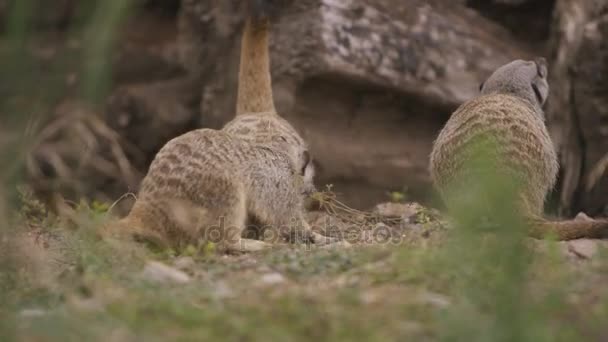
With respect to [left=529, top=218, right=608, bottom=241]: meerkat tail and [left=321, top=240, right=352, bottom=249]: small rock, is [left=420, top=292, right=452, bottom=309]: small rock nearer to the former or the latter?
[left=321, top=240, right=352, bottom=249]: small rock

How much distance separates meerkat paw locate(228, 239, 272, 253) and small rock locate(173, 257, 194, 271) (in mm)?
756

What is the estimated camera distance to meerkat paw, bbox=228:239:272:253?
20.6ft

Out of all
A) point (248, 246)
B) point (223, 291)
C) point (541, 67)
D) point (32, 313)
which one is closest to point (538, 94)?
point (541, 67)

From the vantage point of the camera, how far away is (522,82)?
800 centimetres

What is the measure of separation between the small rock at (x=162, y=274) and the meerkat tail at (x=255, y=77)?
3.42 meters

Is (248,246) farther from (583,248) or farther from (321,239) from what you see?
(583,248)

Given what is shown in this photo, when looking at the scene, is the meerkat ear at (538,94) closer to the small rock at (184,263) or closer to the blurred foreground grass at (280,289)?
the blurred foreground grass at (280,289)

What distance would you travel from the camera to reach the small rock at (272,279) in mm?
4531

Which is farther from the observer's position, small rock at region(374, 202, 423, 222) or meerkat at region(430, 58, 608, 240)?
small rock at region(374, 202, 423, 222)

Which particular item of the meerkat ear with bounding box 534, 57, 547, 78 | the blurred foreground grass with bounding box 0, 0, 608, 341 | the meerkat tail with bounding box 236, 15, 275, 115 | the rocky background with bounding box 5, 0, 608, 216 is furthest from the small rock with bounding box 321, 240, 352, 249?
the meerkat ear with bounding box 534, 57, 547, 78

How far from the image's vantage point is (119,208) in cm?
901

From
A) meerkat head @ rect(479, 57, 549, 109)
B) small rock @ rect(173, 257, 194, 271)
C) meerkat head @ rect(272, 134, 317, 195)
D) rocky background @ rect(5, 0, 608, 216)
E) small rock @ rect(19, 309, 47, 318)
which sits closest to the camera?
small rock @ rect(19, 309, 47, 318)

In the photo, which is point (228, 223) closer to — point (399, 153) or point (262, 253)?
point (262, 253)

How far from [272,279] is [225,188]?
177cm
